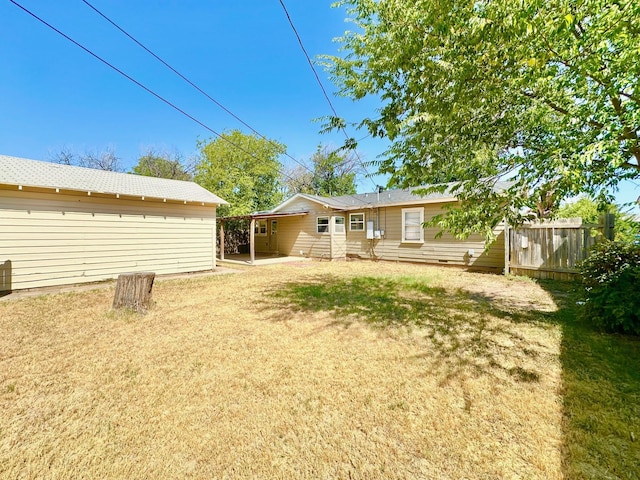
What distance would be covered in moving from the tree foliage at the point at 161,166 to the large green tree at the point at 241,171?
254 centimetres

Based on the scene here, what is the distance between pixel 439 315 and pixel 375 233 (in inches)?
321

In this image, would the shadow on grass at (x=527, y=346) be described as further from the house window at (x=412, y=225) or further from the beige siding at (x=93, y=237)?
the house window at (x=412, y=225)

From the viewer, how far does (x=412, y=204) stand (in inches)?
446

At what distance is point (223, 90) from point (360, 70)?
9.52m

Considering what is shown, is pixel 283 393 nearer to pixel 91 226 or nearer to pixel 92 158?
pixel 91 226

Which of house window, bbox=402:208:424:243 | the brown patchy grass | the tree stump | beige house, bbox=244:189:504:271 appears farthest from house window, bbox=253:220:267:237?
the brown patchy grass

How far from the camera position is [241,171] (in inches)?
944

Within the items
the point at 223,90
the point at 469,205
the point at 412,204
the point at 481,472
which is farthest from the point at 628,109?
the point at 223,90

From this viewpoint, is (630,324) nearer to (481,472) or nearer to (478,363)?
(478,363)

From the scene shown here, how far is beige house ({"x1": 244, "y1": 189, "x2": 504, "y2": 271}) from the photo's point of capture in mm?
10234

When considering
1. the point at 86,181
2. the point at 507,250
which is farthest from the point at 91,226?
the point at 507,250

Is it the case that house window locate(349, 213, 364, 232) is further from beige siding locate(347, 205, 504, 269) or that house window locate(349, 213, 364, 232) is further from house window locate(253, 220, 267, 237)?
house window locate(253, 220, 267, 237)

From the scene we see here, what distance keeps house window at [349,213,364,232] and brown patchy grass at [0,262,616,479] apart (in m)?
8.86

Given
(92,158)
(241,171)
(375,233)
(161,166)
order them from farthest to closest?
(161,166) < (241,171) < (92,158) < (375,233)
